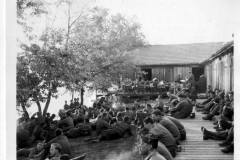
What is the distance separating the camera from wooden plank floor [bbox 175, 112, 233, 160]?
2600 millimetres

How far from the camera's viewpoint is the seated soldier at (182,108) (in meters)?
3.08

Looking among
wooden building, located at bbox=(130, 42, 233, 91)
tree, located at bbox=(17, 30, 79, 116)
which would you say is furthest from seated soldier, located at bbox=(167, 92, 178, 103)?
tree, located at bbox=(17, 30, 79, 116)

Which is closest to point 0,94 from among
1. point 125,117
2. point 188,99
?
point 125,117

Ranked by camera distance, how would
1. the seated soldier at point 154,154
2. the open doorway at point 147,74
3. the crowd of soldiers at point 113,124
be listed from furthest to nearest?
the open doorway at point 147,74 → the crowd of soldiers at point 113,124 → the seated soldier at point 154,154

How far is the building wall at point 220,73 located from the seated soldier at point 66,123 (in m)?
1.26

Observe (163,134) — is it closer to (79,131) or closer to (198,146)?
(198,146)

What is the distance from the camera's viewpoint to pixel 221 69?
3.11 m

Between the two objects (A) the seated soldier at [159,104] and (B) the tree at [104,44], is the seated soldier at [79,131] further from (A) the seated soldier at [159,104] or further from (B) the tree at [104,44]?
(A) the seated soldier at [159,104]

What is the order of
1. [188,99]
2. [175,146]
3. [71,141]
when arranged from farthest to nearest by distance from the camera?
[188,99] < [71,141] < [175,146]

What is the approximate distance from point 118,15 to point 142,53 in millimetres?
370

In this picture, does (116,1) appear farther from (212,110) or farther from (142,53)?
(212,110)

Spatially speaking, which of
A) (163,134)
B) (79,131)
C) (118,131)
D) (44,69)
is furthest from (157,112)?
(44,69)

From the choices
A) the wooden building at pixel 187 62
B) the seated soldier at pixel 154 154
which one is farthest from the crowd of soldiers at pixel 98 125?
the seated soldier at pixel 154 154

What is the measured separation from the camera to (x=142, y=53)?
2.96 meters
